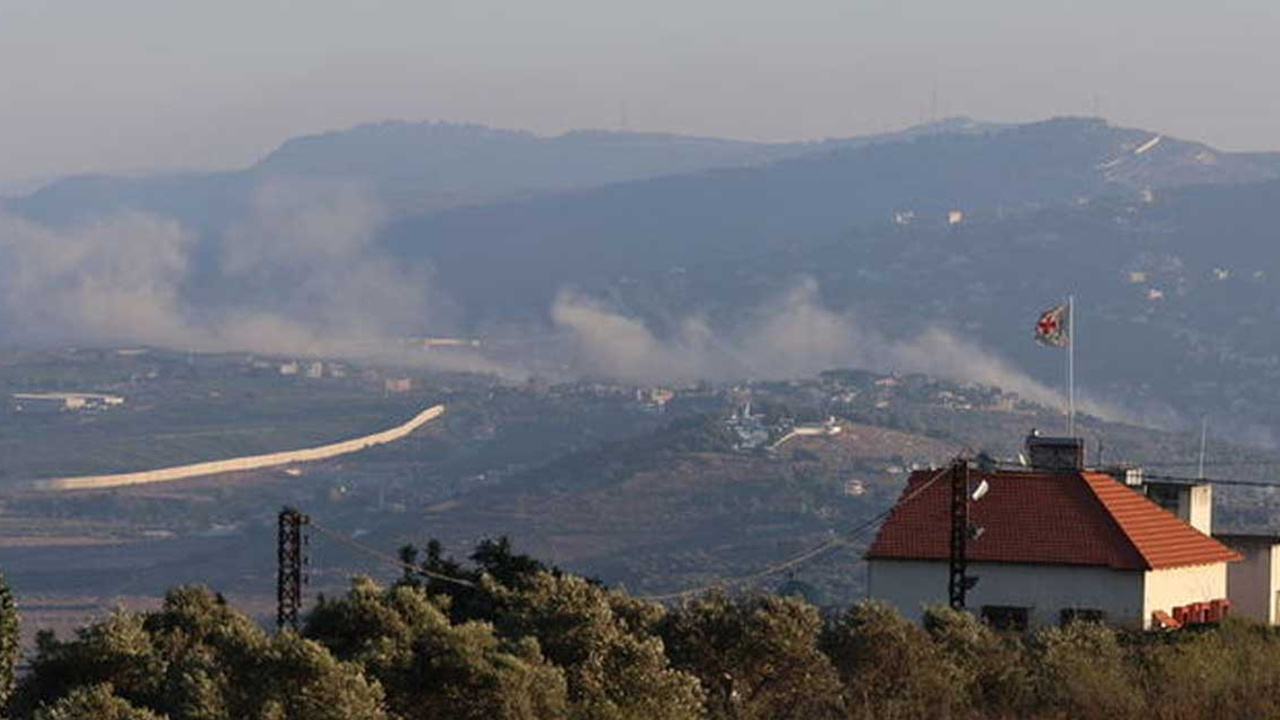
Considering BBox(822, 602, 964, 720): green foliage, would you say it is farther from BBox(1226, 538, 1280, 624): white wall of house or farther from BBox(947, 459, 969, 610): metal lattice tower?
BBox(1226, 538, 1280, 624): white wall of house

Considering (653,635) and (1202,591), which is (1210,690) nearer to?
(653,635)

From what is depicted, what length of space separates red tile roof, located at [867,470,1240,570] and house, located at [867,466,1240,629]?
0.07ft

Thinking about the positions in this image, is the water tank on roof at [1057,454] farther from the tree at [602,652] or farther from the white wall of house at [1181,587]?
the tree at [602,652]

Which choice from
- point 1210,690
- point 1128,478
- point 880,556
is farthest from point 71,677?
point 1128,478

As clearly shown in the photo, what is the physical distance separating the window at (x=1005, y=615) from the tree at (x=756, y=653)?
21987mm

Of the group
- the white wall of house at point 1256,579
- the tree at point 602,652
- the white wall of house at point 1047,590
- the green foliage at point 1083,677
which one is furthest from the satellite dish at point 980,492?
the tree at point 602,652

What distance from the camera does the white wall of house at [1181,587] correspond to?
75.8 m

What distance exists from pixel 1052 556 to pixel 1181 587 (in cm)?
340

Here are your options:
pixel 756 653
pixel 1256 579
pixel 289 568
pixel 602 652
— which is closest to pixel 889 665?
pixel 756 653

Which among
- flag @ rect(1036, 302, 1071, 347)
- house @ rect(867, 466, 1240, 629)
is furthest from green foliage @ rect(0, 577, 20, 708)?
flag @ rect(1036, 302, 1071, 347)

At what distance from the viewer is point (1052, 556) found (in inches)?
3004

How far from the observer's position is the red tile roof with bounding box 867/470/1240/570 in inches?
3004

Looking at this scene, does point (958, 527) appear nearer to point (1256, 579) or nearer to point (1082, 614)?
point (1082, 614)

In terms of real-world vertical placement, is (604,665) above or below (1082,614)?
above
